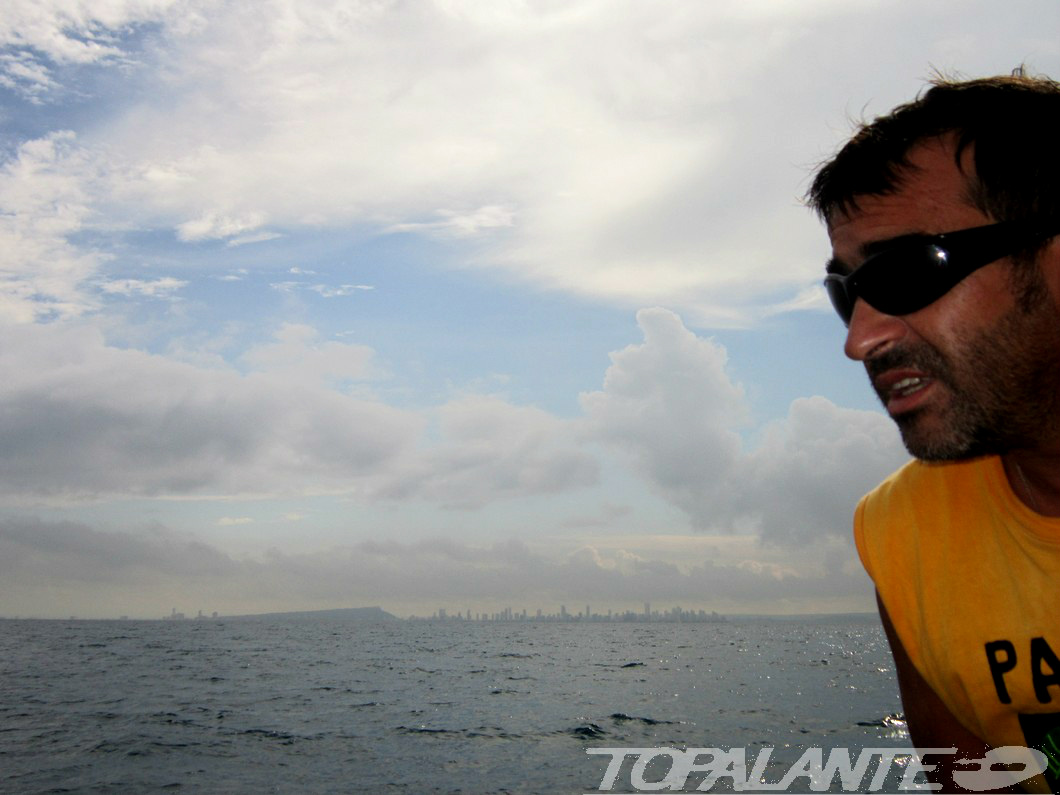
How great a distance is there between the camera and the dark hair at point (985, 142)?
1823 millimetres

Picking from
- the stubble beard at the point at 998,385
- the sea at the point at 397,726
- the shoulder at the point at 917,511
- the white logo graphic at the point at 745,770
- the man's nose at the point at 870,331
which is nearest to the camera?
the stubble beard at the point at 998,385

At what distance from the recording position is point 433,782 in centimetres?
1384

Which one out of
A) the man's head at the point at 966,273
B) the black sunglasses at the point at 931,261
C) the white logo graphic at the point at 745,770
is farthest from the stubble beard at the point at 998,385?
the white logo graphic at the point at 745,770

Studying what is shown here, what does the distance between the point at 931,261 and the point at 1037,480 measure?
0.69 meters

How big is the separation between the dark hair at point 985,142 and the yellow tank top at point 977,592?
2.61 feet

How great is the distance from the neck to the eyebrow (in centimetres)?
65

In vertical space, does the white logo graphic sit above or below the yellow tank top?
below

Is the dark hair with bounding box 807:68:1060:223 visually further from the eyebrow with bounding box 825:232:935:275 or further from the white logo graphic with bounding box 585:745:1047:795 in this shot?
the white logo graphic with bounding box 585:745:1047:795

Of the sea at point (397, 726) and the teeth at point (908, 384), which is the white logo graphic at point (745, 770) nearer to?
the sea at point (397, 726)

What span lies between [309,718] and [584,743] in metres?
9.87

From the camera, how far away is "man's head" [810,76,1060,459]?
5.79 feet

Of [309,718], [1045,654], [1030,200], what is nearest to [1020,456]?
[1045,654]

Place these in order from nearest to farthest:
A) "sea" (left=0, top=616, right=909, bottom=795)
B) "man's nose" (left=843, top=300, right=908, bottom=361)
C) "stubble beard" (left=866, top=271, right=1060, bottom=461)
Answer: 1. "stubble beard" (left=866, top=271, right=1060, bottom=461)
2. "man's nose" (left=843, top=300, right=908, bottom=361)
3. "sea" (left=0, top=616, right=909, bottom=795)

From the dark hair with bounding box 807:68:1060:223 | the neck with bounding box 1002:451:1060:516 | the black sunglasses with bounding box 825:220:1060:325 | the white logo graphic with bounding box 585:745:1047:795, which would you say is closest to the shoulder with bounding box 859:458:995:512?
the neck with bounding box 1002:451:1060:516
